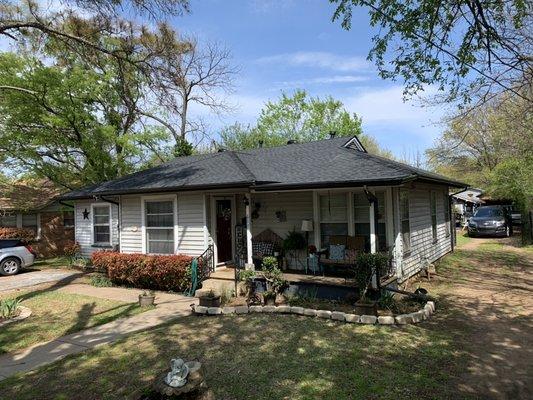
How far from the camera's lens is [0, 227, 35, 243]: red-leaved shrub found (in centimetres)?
2034

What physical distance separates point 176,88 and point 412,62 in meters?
7.37

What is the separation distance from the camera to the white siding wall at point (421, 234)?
1121 cm

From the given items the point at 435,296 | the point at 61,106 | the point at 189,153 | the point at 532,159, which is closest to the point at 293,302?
the point at 435,296

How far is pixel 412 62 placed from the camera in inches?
293

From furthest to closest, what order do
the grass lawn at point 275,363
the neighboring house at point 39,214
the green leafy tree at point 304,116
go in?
the green leafy tree at point 304,116
the neighboring house at point 39,214
the grass lawn at point 275,363

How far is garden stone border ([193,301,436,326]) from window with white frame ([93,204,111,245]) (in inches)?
327

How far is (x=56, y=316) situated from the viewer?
8758 millimetres

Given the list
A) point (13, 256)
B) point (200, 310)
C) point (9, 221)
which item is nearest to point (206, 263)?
point (200, 310)

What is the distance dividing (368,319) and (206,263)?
559 cm

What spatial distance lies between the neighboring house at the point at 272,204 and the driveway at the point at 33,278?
162 centimetres

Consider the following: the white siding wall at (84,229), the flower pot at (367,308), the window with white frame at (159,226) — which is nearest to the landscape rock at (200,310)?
the flower pot at (367,308)

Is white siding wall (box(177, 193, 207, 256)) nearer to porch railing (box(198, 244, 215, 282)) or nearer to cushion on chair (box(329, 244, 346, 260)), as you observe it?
porch railing (box(198, 244, 215, 282))

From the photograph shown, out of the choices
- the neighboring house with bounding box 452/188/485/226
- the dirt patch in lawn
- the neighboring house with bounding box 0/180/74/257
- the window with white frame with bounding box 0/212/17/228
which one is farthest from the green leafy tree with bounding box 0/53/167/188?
the neighboring house with bounding box 452/188/485/226

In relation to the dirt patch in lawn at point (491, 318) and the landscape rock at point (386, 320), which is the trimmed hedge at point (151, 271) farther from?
the dirt patch in lawn at point (491, 318)
